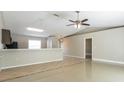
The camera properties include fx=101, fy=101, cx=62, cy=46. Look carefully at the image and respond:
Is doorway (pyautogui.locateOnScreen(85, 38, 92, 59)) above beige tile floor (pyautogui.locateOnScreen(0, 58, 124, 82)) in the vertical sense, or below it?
above

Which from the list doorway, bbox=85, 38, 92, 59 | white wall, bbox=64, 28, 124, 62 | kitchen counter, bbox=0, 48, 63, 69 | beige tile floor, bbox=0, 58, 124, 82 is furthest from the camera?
doorway, bbox=85, 38, 92, 59

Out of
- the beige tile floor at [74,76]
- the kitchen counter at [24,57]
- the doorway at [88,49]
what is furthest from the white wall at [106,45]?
the kitchen counter at [24,57]

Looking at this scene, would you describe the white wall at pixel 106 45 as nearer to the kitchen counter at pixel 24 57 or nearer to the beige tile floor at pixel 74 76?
the beige tile floor at pixel 74 76

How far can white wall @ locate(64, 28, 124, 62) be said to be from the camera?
17.4 feet

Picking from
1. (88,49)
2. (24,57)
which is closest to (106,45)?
(88,49)

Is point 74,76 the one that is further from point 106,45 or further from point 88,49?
point 88,49

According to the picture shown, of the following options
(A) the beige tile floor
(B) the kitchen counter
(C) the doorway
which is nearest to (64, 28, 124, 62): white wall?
(C) the doorway

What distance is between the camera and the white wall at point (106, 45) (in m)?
5.31

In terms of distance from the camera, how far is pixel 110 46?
5.82 m

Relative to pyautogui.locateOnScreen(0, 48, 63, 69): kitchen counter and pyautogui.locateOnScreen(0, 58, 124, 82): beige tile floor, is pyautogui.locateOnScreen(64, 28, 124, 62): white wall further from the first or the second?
pyautogui.locateOnScreen(0, 48, 63, 69): kitchen counter

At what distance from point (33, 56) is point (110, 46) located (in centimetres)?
431
